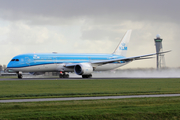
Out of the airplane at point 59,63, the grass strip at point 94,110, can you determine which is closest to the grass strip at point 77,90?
the grass strip at point 94,110

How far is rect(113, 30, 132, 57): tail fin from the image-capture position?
69500mm

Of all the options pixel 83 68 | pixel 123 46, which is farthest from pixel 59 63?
pixel 123 46

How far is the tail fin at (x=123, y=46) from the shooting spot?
69500 mm

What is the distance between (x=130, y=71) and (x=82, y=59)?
58.3ft

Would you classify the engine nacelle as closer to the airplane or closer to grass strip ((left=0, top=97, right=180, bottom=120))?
the airplane

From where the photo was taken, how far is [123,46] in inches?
2778

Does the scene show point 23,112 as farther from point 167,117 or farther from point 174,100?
point 174,100

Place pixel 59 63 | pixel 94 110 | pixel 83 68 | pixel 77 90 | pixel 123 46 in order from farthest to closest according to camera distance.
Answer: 1. pixel 123 46
2. pixel 59 63
3. pixel 83 68
4. pixel 77 90
5. pixel 94 110

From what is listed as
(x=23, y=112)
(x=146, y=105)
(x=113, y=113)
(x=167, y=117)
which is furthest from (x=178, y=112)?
(x=23, y=112)

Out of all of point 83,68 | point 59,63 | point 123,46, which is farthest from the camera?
point 123,46

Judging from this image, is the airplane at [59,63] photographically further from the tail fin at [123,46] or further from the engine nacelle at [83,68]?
the tail fin at [123,46]

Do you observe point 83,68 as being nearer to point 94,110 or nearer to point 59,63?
point 59,63

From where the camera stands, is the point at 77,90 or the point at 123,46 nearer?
the point at 77,90

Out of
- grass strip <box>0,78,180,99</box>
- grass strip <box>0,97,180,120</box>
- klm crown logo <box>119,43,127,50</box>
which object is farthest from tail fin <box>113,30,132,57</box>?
grass strip <box>0,97,180,120</box>
